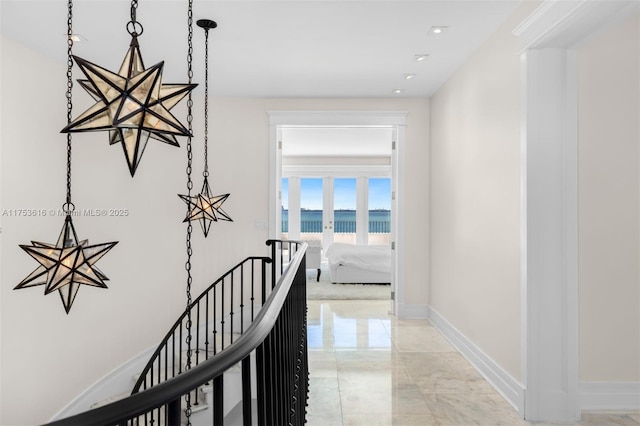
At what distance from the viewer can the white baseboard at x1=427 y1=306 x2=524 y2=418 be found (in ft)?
8.98

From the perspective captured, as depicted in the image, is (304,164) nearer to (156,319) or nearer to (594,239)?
(156,319)

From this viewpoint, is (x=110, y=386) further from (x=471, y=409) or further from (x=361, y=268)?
(x=361, y=268)

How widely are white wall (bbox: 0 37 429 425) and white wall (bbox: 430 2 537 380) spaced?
781mm

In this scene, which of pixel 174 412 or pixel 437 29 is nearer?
pixel 174 412

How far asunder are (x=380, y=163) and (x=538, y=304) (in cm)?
815

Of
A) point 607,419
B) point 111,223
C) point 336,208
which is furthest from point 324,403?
point 336,208

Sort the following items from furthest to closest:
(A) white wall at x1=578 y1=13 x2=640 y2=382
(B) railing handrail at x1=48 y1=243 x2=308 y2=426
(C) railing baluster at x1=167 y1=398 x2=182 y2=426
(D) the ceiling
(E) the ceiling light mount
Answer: (E) the ceiling light mount < (D) the ceiling < (A) white wall at x1=578 y1=13 x2=640 y2=382 < (C) railing baluster at x1=167 y1=398 x2=182 y2=426 < (B) railing handrail at x1=48 y1=243 x2=308 y2=426

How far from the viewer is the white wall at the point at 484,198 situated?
9.39 ft

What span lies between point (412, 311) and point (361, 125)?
252cm

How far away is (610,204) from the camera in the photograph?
2660mm

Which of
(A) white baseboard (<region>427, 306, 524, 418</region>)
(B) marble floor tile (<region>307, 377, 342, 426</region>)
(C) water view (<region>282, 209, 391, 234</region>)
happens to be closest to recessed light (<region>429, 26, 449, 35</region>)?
(A) white baseboard (<region>427, 306, 524, 418</region>)

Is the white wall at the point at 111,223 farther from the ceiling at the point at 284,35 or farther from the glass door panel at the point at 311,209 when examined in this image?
the glass door panel at the point at 311,209

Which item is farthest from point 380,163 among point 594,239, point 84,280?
point 84,280

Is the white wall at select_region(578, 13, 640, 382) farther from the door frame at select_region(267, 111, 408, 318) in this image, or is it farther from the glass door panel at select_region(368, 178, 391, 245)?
the glass door panel at select_region(368, 178, 391, 245)
